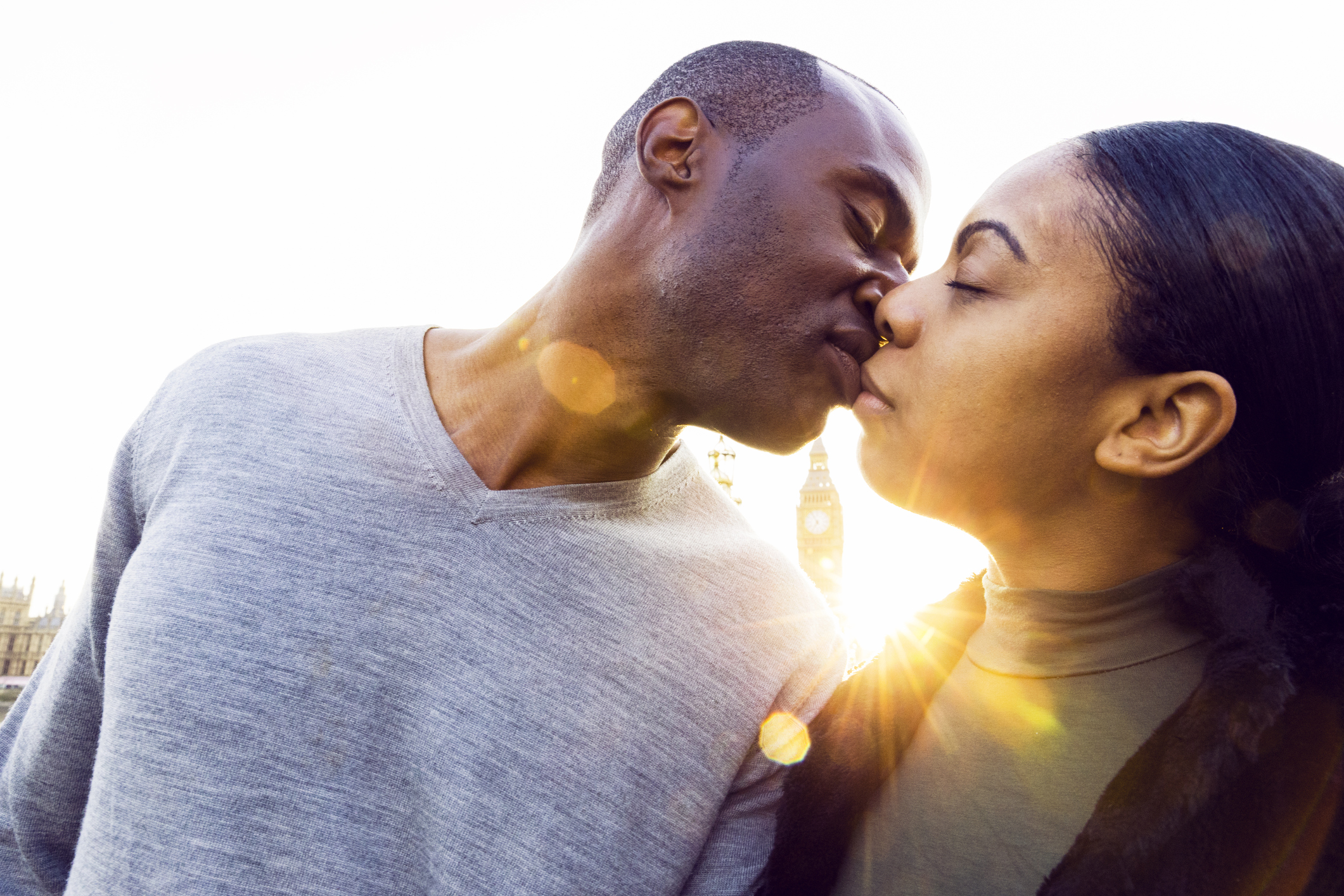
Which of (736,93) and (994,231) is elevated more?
(736,93)

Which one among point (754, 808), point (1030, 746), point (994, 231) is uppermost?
point (994, 231)

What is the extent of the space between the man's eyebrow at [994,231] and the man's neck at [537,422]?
37.0 inches

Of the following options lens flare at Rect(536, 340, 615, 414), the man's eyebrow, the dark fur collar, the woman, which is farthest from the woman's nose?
lens flare at Rect(536, 340, 615, 414)

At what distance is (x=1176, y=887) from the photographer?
1051mm

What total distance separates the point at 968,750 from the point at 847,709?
301 millimetres

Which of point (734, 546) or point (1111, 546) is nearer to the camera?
point (1111, 546)

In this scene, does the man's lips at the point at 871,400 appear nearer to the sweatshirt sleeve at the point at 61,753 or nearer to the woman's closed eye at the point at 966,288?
the woman's closed eye at the point at 966,288

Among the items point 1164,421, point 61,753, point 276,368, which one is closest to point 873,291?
point 1164,421

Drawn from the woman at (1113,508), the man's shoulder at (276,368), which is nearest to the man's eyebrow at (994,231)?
the woman at (1113,508)

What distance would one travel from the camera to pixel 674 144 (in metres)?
2.23

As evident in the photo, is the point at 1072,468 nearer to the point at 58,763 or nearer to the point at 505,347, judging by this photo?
the point at 505,347

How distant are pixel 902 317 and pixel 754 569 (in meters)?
0.88

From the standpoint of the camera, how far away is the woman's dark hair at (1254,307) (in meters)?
1.31

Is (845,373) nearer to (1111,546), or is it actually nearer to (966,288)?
(966,288)
